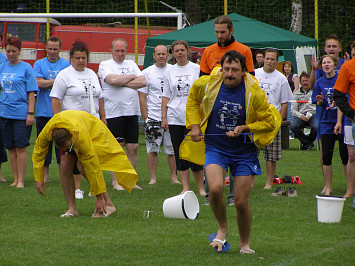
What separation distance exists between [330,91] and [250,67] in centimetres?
207

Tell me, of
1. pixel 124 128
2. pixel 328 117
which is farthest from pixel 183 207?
pixel 328 117

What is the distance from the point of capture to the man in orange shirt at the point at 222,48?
23.7ft

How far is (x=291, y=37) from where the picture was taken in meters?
16.5

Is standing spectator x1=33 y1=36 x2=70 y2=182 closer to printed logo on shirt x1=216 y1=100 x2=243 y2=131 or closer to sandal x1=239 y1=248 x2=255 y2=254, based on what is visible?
printed logo on shirt x1=216 y1=100 x2=243 y2=131

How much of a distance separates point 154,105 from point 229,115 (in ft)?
15.0

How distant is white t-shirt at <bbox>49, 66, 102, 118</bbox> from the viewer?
8250 millimetres

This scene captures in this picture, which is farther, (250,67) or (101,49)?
(101,49)

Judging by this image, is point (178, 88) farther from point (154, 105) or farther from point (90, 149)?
point (90, 149)

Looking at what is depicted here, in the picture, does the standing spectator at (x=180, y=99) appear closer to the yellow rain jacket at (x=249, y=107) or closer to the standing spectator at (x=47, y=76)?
the standing spectator at (x=47, y=76)

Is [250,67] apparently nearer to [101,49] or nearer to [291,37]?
[291,37]

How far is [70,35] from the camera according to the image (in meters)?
24.3

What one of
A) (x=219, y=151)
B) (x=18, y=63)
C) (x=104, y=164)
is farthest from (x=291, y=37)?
(x=219, y=151)

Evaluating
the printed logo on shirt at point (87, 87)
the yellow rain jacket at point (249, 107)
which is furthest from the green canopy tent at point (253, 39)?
the yellow rain jacket at point (249, 107)

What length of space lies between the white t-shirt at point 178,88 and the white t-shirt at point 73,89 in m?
1.03
